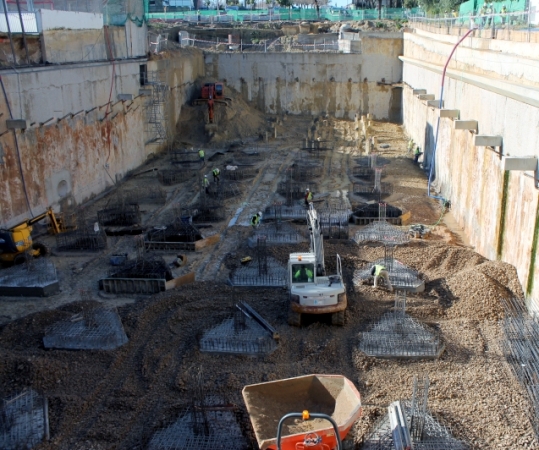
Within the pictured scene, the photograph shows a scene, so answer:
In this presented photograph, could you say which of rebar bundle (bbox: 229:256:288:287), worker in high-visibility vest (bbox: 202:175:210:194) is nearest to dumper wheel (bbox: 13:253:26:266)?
rebar bundle (bbox: 229:256:288:287)

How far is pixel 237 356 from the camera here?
1074cm

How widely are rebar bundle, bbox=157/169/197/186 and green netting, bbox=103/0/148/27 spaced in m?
6.58

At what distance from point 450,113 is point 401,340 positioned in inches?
437

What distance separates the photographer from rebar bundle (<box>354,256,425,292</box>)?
13.1m

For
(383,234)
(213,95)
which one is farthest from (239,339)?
(213,95)

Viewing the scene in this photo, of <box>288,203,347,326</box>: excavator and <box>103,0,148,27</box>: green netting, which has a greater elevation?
<box>103,0,148,27</box>: green netting

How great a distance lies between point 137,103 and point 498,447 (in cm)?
2317

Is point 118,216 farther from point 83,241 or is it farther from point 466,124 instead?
point 466,124

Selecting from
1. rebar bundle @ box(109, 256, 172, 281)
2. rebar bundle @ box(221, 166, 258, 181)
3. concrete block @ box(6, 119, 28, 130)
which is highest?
concrete block @ box(6, 119, 28, 130)

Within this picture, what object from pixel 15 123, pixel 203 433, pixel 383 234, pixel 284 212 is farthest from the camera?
pixel 284 212

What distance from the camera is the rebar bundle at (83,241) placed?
54.6 feet

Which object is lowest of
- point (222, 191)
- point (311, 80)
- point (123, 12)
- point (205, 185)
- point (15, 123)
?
point (222, 191)

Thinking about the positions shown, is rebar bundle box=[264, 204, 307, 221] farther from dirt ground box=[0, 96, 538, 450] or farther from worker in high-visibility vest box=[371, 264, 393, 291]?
worker in high-visibility vest box=[371, 264, 393, 291]

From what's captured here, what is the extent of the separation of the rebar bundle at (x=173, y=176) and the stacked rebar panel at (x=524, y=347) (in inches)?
612
